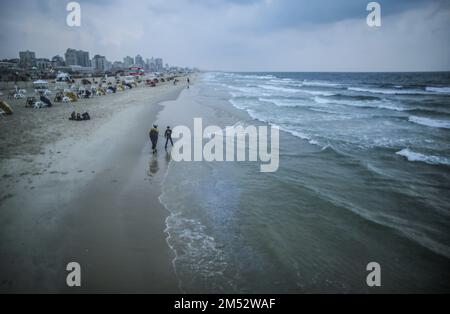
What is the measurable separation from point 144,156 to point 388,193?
11.6 m

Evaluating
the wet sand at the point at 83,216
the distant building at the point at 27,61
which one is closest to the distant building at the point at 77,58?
the distant building at the point at 27,61

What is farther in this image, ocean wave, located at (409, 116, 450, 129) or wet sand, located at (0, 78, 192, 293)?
ocean wave, located at (409, 116, 450, 129)

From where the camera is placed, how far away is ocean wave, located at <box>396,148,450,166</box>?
12.9 meters

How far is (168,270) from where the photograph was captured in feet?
18.7

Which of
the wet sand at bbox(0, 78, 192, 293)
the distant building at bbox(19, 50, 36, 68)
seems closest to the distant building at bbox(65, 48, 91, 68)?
the distant building at bbox(19, 50, 36, 68)

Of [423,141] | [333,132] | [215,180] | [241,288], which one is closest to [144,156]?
[215,180]

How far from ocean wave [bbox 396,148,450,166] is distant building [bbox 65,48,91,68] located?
710ft

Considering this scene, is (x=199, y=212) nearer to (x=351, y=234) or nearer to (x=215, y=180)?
(x=215, y=180)

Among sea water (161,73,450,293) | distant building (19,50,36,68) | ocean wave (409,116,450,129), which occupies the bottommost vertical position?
sea water (161,73,450,293)

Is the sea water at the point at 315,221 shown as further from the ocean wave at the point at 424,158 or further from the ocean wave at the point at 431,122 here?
the ocean wave at the point at 431,122

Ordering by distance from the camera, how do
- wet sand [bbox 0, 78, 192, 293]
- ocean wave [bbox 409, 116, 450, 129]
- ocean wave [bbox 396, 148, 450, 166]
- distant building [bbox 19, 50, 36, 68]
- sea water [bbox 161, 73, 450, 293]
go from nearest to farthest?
wet sand [bbox 0, 78, 192, 293]
sea water [bbox 161, 73, 450, 293]
ocean wave [bbox 396, 148, 450, 166]
ocean wave [bbox 409, 116, 450, 129]
distant building [bbox 19, 50, 36, 68]

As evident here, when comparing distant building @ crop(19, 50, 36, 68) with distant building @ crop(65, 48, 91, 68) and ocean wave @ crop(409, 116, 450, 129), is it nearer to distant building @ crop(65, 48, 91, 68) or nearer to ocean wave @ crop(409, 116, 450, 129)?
distant building @ crop(65, 48, 91, 68)

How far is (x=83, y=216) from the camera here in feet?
24.6
